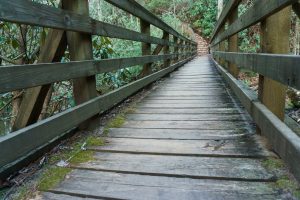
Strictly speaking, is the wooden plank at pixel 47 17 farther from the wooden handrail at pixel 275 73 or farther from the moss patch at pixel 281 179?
the moss patch at pixel 281 179

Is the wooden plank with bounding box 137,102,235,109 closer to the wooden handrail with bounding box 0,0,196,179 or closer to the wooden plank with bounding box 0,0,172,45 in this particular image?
the wooden handrail with bounding box 0,0,196,179

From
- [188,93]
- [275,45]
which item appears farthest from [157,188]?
[188,93]

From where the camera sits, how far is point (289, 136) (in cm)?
135

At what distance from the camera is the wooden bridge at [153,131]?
1389mm

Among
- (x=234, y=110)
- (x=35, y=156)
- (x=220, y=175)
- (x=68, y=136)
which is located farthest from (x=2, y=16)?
(x=234, y=110)

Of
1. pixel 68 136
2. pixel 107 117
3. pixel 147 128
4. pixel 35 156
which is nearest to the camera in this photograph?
pixel 35 156

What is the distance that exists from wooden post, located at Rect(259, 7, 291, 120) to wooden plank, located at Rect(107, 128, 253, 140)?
328mm

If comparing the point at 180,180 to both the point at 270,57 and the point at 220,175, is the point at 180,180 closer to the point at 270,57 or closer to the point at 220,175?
the point at 220,175

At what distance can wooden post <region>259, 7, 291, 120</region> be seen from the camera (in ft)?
5.88

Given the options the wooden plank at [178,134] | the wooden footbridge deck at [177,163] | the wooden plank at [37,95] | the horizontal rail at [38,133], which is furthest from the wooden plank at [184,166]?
the wooden plank at [37,95]

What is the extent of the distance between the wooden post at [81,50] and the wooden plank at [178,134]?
0.30 metres

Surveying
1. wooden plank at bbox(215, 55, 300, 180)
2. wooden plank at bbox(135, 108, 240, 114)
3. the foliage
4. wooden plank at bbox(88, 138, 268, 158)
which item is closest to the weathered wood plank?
wooden plank at bbox(135, 108, 240, 114)

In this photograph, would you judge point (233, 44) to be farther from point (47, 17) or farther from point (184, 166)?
point (47, 17)

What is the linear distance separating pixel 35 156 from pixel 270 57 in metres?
1.41
